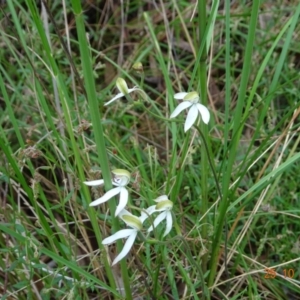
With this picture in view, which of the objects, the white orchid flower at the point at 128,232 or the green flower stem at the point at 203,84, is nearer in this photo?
the white orchid flower at the point at 128,232

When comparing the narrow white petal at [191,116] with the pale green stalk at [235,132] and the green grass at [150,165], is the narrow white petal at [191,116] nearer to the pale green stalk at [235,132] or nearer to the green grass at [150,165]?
the green grass at [150,165]

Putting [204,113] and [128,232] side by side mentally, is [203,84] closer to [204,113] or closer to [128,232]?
[204,113]

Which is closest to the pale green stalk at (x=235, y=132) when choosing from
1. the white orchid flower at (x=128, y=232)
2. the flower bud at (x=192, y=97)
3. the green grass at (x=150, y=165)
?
the green grass at (x=150, y=165)

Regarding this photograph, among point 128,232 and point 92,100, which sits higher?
point 92,100

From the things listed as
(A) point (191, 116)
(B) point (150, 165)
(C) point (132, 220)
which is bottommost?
(B) point (150, 165)

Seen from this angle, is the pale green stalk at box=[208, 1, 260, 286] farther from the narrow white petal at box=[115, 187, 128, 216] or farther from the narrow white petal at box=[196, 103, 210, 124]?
the narrow white petal at box=[115, 187, 128, 216]

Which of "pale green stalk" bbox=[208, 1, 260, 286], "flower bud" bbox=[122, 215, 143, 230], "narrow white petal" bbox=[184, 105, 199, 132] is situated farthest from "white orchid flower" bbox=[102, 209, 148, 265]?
"pale green stalk" bbox=[208, 1, 260, 286]

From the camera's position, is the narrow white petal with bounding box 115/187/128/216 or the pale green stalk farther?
the pale green stalk

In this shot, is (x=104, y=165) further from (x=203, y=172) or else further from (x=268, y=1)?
(x=268, y=1)

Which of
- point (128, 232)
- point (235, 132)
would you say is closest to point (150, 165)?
point (235, 132)
